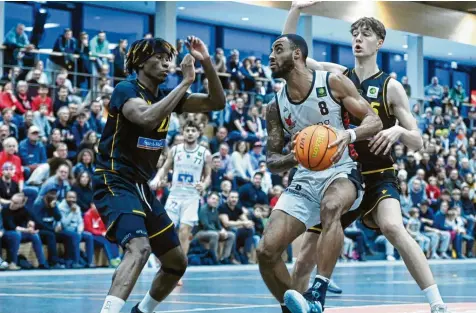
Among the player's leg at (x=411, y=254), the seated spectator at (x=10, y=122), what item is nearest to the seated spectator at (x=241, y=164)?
the seated spectator at (x=10, y=122)

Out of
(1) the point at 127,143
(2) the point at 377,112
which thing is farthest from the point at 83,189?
(1) the point at 127,143

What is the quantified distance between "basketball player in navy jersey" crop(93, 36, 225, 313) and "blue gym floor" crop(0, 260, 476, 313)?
210 cm

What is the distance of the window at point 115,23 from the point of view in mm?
29730

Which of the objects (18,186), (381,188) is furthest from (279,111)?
(18,186)

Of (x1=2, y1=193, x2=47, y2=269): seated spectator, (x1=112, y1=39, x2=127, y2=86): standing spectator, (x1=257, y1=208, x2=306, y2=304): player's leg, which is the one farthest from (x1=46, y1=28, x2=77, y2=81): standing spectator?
(x1=257, y1=208, x2=306, y2=304): player's leg

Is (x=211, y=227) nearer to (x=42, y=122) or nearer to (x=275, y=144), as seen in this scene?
(x=42, y=122)

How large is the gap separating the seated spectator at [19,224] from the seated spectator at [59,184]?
414 mm

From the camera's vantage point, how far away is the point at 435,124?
30.5 meters

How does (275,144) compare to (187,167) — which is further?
(187,167)

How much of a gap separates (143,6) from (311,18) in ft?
17.4

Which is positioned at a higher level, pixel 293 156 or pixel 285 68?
pixel 285 68

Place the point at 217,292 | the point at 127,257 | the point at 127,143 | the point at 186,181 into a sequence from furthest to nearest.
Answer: the point at 186,181 → the point at 217,292 → the point at 127,143 → the point at 127,257

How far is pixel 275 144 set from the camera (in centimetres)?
755

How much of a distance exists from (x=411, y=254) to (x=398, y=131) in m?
1.01
